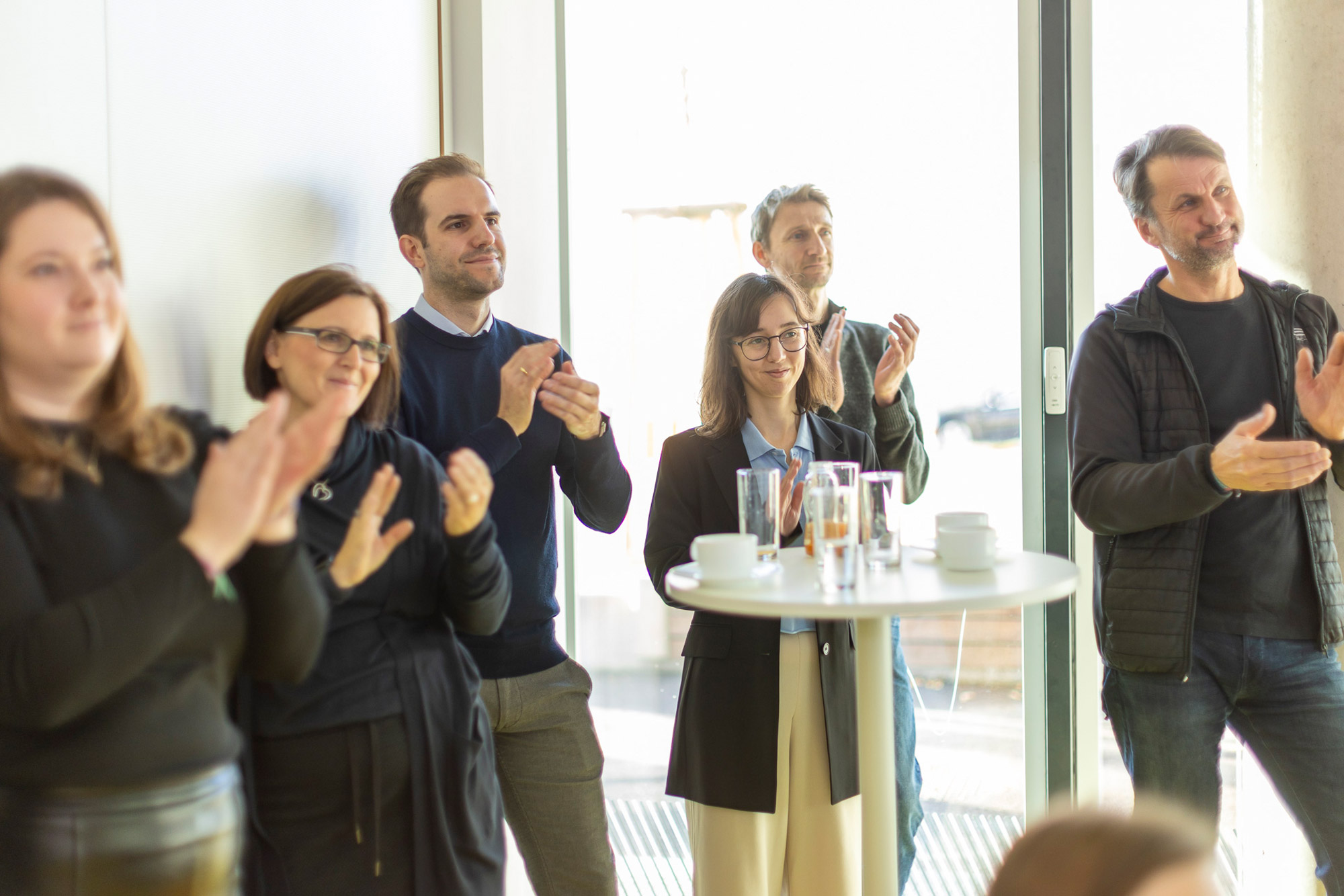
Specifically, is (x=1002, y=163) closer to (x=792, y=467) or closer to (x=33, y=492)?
(x=792, y=467)

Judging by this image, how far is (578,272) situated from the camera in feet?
10.4

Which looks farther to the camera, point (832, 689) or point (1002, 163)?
point (1002, 163)

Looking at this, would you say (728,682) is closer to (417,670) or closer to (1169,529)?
(417,670)

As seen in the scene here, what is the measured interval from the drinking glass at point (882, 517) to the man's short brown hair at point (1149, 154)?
102 centimetres

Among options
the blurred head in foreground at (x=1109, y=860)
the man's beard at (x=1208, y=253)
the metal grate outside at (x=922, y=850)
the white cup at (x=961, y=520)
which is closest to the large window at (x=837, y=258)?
the metal grate outside at (x=922, y=850)

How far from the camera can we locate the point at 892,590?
5.01ft

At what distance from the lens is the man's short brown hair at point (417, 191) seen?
7.46 ft

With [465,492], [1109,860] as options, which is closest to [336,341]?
[465,492]

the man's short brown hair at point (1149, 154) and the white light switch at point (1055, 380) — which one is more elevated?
the man's short brown hair at point (1149, 154)

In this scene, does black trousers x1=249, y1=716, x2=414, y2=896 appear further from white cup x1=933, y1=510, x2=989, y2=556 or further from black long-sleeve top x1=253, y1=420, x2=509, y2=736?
white cup x1=933, y1=510, x2=989, y2=556

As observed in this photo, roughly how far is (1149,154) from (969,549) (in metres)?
1.16

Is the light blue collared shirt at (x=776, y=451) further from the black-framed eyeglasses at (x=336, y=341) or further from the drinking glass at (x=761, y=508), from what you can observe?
the black-framed eyeglasses at (x=336, y=341)

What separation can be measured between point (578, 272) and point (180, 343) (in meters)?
1.63

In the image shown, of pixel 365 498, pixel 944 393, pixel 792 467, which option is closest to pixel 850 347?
pixel 944 393
